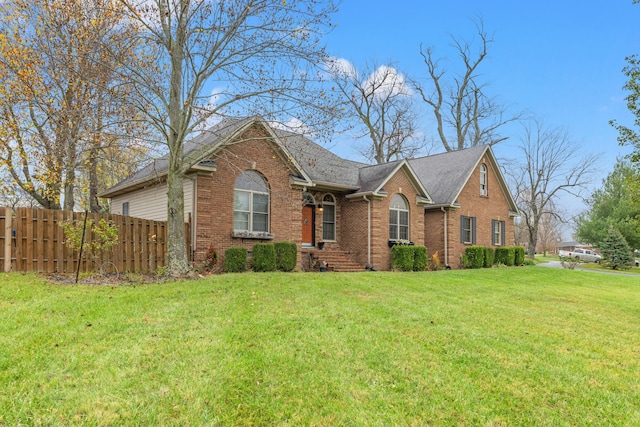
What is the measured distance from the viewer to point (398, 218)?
18.4 meters

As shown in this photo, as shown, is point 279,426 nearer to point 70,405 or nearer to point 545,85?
point 70,405

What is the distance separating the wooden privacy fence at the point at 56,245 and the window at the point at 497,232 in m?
17.8

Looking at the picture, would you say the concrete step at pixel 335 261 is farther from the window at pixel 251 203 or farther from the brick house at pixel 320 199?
the window at pixel 251 203

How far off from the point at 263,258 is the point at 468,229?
1236cm

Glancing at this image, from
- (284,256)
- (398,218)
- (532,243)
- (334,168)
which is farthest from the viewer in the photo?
(532,243)

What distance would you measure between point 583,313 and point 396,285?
13.9 feet

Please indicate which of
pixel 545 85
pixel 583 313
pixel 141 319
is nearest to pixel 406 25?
pixel 545 85

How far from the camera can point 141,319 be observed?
591cm

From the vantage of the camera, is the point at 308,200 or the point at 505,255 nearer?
the point at 308,200

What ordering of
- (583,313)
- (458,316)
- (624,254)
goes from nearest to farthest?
(458,316) → (583,313) → (624,254)

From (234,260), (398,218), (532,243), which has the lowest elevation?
(532,243)

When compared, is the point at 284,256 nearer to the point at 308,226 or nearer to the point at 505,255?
the point at 308,226

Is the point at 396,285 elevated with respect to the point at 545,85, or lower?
lower

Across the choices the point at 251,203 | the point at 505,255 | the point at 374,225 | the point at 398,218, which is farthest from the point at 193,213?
the point at 505,255
